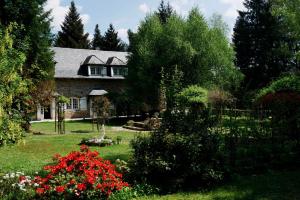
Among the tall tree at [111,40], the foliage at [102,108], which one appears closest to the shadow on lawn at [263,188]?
the foliage at [102,108]

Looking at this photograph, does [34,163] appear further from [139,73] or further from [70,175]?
[139,73]

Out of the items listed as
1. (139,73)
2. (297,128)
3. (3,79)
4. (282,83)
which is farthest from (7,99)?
(139,73)

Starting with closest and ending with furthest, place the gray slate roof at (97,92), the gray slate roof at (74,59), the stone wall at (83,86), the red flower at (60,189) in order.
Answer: the red flower at (60,189)
the stone wall at (83,86)
the gray slate roof at (74,59)
the gray slate roof at (97,92)

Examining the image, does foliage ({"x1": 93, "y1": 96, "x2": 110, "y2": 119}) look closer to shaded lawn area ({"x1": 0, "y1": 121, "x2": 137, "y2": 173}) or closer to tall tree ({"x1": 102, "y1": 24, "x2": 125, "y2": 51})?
shaded lawn area ({"x1": 0, "y1": 121, "x2": 137, "y2": 173})

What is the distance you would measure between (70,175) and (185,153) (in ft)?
8.42

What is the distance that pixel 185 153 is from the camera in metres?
8.22

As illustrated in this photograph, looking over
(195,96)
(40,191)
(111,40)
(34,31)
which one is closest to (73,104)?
(34,31)

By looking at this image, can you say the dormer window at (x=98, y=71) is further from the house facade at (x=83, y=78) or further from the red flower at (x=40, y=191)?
the red flower at (x=40, y=191)

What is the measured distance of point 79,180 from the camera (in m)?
7.31

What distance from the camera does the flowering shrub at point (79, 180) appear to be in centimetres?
713

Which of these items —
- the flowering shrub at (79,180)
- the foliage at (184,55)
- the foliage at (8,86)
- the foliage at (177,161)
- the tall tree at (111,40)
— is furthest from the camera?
the tall tree at (111,40)

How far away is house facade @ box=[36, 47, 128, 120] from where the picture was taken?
133ft

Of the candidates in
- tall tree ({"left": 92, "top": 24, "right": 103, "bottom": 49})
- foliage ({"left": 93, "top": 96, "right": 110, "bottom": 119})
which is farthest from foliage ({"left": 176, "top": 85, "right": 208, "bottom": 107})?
tall tree ({"left": 92, "top": 24, "right": 103, "bottom": 49})

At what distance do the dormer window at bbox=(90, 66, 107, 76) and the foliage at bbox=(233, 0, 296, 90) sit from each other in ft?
52.6
